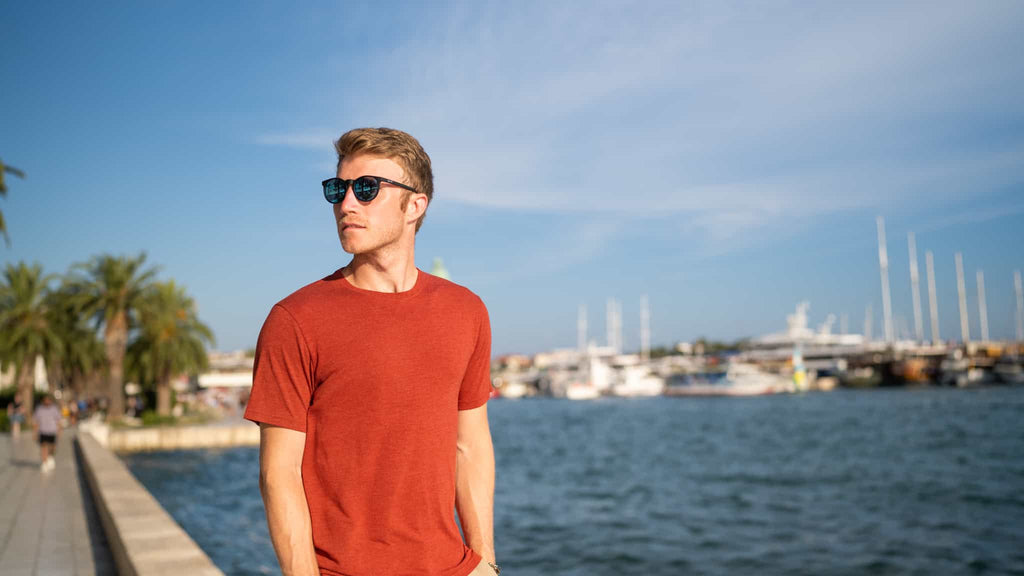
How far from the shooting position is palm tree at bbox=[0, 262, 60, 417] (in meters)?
35.6

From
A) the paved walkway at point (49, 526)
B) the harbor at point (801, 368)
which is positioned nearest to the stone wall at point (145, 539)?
the paved walkway at point (49, 526)

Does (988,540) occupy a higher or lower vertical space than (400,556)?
lower

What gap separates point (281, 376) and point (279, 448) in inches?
6.8

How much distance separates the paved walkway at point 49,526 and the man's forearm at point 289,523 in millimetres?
6255

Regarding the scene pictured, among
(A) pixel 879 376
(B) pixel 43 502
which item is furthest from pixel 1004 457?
(A) pixel 879 376

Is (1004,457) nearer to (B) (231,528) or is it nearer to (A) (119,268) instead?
(B) (231,528)

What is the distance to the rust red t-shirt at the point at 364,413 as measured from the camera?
191cm

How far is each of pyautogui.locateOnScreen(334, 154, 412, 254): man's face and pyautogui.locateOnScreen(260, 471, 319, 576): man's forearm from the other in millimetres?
596

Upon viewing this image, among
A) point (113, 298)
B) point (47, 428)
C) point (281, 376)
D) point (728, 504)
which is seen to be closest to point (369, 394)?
point (281, 376)

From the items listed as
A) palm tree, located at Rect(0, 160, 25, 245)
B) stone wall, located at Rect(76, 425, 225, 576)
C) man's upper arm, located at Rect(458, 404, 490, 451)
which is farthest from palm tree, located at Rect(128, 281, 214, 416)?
man's upper arm, located at Rect(458, 404, 490, 451)

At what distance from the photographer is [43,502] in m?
11.6

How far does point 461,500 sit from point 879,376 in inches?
5583

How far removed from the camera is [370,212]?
6.84 feet

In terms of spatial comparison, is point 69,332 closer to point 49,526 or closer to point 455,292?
point 49,526
